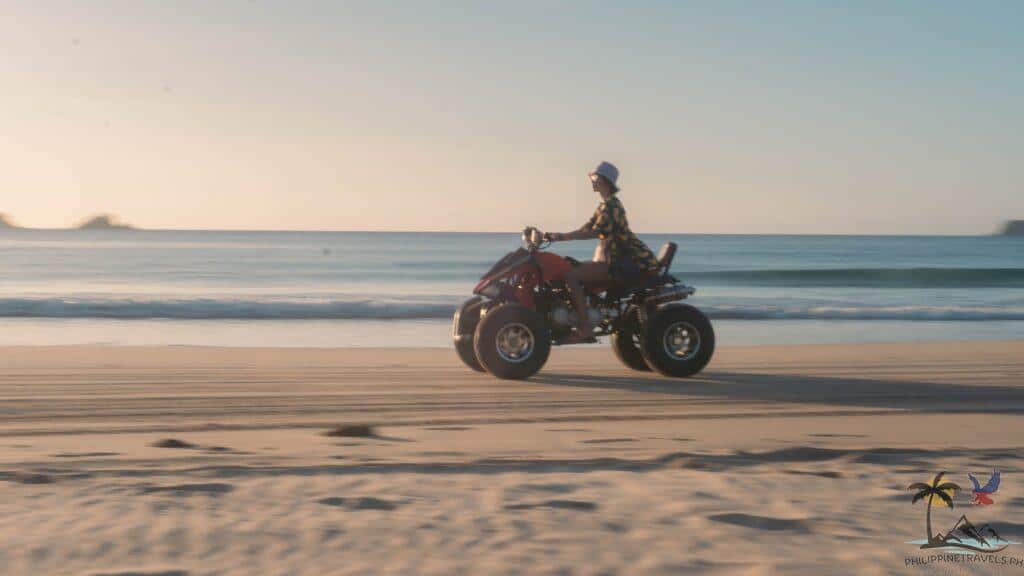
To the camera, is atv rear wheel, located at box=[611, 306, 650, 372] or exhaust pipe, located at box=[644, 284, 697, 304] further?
atv rear wheel, located at box=[611, 306, 650, 372]

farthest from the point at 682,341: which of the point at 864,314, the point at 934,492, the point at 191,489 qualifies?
the point at 864,314

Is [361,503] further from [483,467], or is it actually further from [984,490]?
[984,490]

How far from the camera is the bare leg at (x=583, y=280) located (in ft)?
30.9

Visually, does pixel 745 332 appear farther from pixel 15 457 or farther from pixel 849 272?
pixel 849 272

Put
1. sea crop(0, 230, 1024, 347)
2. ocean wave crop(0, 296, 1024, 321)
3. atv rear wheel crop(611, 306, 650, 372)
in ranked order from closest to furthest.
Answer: atv rear wheel crop(611, 306, 650, 372)
sea crop(0, 230, 1024, 347)
ocean wave crop(0, 296, 1024, 321)

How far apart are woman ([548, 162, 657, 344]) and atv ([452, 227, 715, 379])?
8 cm

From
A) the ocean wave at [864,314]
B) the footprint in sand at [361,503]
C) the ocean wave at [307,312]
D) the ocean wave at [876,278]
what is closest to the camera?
the footprint in sand at [361,503]

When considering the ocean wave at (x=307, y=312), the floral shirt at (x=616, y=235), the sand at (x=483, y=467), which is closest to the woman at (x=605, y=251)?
the floral shirt at (x=616, y=235)

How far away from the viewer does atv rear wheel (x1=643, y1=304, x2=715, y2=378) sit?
31.2 feet

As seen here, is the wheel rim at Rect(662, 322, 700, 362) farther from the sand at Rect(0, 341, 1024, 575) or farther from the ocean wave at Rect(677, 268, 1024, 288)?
the ocean wave at Rect(677, 268, 1024, 288)

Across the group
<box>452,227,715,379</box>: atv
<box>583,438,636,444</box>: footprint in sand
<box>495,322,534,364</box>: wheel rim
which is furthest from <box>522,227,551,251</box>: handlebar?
<box>583,438,636,444</box>: footprint in sand

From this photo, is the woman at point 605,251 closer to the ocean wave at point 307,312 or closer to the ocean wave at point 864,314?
the ocean wave at point 307,312

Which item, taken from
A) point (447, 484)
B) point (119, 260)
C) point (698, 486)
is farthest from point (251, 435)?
point (119, 260)

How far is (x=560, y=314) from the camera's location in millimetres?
Result: 9469
